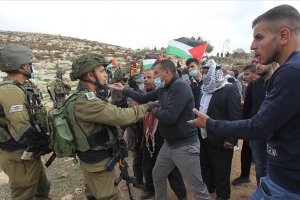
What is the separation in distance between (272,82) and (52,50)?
40.1 m

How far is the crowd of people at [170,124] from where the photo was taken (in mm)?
1811

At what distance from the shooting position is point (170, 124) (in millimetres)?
3566

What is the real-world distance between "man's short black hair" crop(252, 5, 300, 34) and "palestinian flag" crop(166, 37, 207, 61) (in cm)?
440

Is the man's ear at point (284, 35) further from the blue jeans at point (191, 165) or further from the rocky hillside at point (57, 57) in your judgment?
the rocky hillside at point (57, 57)

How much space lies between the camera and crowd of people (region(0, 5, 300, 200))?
1.81 meters

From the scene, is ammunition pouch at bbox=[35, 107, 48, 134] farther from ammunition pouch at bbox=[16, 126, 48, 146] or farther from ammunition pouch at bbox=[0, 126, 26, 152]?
ammunition pouch at bbox=[0, 126, 26, 152]

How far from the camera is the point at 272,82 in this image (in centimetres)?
180

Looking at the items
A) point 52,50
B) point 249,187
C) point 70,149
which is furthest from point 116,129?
point 52,50

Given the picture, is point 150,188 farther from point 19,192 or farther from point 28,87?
point 28,87

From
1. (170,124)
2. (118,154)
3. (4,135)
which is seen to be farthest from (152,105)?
(4,135)

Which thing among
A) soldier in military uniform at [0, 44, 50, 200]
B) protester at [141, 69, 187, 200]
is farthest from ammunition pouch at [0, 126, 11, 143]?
protester at [141, 69, 187, 200]

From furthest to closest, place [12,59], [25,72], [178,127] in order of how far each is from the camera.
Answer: [25,72]
[12,59]
[178,127]

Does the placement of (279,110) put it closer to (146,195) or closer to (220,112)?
(220,112)

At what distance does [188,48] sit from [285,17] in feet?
14.9
